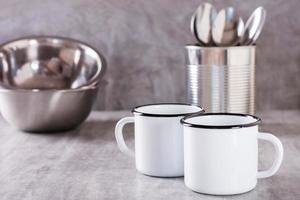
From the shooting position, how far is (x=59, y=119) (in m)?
1.12

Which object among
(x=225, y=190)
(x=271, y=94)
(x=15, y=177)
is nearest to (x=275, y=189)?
(x=225, y=190)

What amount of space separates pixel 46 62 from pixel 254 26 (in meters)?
0.50

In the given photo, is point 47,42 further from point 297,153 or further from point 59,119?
point 297,153

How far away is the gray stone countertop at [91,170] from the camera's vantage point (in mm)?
728

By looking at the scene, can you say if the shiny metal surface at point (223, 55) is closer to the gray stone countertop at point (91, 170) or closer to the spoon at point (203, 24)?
the spoon at point (203, 24)

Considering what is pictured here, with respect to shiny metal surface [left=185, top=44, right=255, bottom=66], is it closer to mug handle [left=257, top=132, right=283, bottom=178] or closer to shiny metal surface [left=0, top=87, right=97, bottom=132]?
shiny metal surface [left=0, top=87, right=97, bottom=132]

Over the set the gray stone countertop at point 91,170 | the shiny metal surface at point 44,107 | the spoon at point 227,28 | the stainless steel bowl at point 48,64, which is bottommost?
the gray stone countertop at point 91,170

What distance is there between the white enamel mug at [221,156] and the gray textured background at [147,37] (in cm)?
65

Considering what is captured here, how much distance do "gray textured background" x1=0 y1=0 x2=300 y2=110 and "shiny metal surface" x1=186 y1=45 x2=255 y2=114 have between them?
0.57 ft

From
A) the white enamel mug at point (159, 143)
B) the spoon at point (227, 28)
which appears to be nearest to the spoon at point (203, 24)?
the spoon at point (227, 28)

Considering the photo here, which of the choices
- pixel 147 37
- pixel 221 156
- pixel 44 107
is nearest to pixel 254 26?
pixel 147 37

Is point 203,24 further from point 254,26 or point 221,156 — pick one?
point 221,156

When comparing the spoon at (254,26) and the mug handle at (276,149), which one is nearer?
the mug handle at (276,149)

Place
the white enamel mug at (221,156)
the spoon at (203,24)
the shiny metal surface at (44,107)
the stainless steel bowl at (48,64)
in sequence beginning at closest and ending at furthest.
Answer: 1. the white enamel mug at (221,156)
2. the shiny metal surface at (44,107)
3. the spoon at (203,24)
4. the stainless steel bowl at (48,64)
